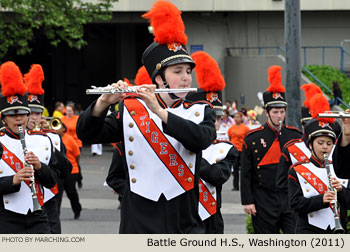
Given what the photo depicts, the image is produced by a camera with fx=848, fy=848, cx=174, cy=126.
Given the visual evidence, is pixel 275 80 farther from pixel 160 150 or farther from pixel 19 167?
pixel 160 150

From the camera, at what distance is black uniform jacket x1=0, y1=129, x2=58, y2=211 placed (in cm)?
724

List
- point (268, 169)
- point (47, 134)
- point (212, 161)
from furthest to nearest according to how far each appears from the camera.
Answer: point (268, 169)
point (47, 134)
point (212, 161)

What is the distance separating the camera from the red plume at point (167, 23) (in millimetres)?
5184

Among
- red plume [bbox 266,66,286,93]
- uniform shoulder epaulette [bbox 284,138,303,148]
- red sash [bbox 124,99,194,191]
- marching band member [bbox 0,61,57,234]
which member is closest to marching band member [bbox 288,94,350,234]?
uniform shoulder epaulette [bbox 284,138,303,148]

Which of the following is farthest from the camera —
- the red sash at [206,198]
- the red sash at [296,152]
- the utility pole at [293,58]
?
the utility pole at [293,58]

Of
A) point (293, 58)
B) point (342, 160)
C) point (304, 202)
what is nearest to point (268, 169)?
point (293, 58)

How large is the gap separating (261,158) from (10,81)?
10.8 ft

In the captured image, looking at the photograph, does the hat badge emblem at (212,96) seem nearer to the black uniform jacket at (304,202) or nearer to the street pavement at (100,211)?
the black uniform jacket at (304,202)

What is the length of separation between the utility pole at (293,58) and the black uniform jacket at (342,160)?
183 inches

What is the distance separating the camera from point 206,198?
7.76 metres

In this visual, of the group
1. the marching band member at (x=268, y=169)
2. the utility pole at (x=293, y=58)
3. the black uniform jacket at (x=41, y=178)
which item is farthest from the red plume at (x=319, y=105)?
the black uniform jacket at (x=41, y=178)

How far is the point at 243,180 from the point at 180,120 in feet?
16.6

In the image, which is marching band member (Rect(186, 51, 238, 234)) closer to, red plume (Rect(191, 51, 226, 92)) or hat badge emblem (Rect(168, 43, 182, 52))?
red plume (Rect(191, 51, 226, 92))

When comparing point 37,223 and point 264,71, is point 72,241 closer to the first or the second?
point 37,223
